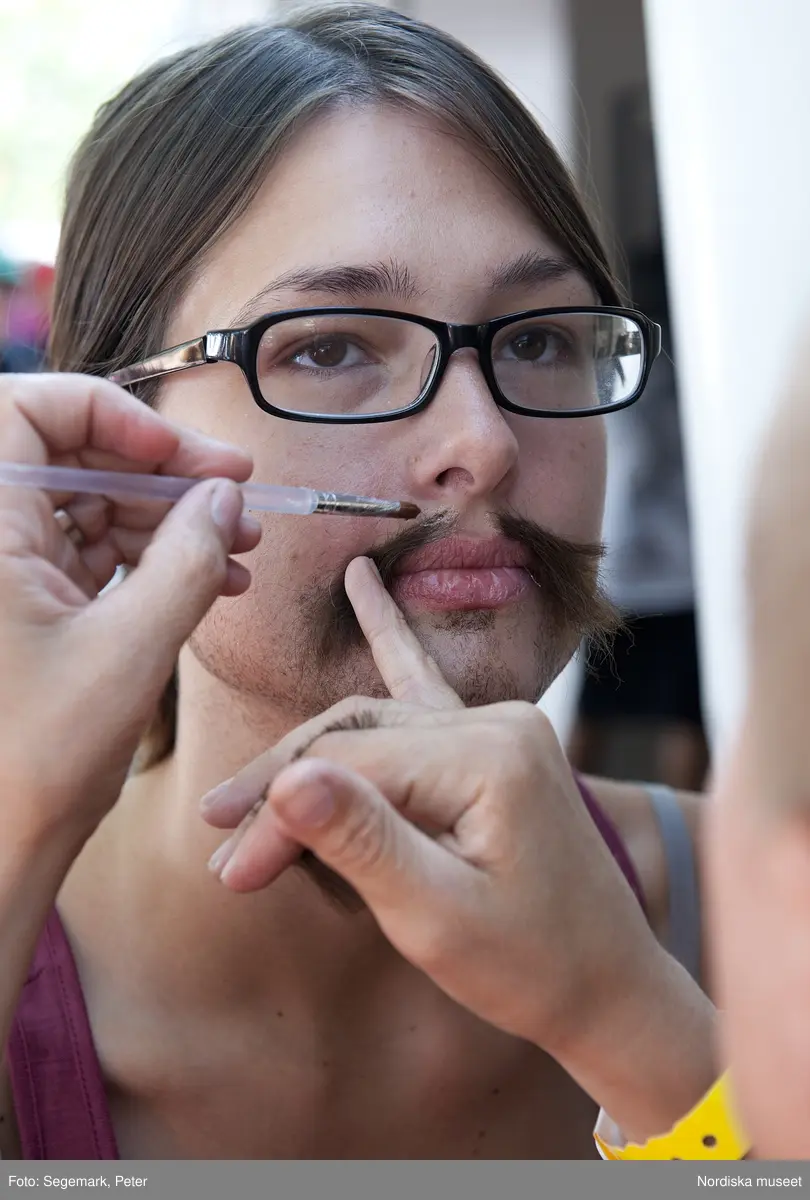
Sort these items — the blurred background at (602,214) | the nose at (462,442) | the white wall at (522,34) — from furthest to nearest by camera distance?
the white wall at (522,34) → the blurred background at (602,214) → the nose at (462,442)

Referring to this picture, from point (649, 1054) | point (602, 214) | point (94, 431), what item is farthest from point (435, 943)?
point (602, 214)

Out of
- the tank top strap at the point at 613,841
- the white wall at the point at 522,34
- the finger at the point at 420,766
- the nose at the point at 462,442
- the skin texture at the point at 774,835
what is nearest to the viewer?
the skin texture at the point at 774,835

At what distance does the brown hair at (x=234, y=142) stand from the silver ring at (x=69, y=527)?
29 cm

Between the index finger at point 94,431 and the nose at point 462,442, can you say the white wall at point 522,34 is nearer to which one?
the nose at point 462,442

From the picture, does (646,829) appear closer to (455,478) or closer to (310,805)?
(455,478)

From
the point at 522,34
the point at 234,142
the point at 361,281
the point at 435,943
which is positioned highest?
the point at 522,34

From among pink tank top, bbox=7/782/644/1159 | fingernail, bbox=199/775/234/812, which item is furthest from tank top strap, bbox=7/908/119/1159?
fingernail, bbox=199/775/234/812

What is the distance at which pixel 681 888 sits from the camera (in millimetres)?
1276

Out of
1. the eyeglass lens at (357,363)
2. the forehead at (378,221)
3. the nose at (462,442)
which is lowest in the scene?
the nose at (462,442)

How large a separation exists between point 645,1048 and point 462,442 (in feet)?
1.57

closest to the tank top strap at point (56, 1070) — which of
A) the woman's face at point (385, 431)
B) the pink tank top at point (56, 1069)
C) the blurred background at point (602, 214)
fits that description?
the pink tank top at point (56, 1069)

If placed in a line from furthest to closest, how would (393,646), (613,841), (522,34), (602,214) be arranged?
(522,34), (602,214), (613,841), (393,646)

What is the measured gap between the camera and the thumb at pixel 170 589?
1.98ft
